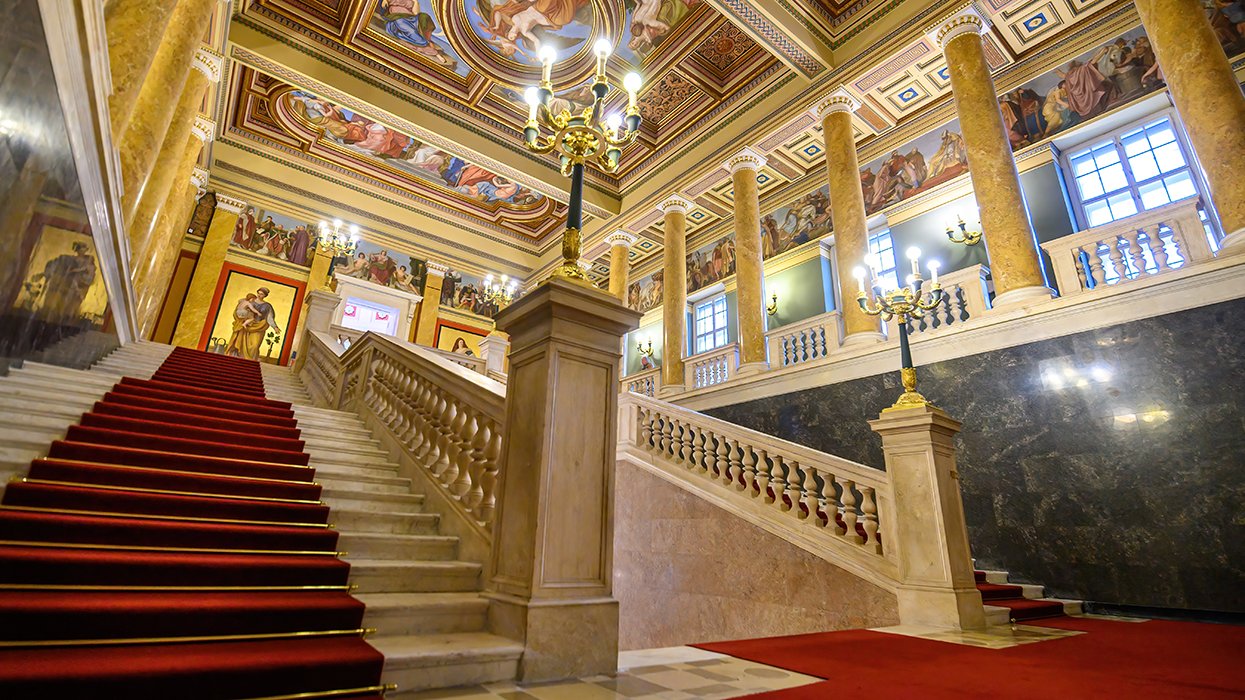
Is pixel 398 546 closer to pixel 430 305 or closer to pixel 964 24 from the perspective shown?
Result: pixel 964 24

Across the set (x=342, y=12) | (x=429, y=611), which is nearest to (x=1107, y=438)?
(x=429, y=611)

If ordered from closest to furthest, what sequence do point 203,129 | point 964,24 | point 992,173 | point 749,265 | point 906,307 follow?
point 906,307, point 992,173, point 964,24, point 749,265, point 203,129

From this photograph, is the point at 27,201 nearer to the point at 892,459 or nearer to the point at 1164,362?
the point at 892,459

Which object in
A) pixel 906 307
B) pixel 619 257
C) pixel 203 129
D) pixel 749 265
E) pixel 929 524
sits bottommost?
pixel 929 524

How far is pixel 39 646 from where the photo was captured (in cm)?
190

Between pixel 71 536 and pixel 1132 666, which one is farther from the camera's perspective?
pixel 1132 666

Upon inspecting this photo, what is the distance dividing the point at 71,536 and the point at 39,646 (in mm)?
866

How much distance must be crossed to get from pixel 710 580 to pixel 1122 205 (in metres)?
9.38

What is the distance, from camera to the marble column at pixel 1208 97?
227 inches

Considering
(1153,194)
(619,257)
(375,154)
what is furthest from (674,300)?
(375,154)

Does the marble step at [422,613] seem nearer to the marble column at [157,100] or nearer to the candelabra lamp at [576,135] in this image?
the candelabra lamp at [576,135]

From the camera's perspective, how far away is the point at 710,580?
593 centimetres


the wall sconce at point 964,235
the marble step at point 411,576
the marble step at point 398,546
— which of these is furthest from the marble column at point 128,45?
the wall sconce at point 964,235

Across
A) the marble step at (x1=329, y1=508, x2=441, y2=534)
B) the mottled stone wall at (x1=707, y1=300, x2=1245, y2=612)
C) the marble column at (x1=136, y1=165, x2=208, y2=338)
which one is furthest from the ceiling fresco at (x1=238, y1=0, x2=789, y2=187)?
the marble step at (x1=329, y1=508, x2=441, y2=534)
